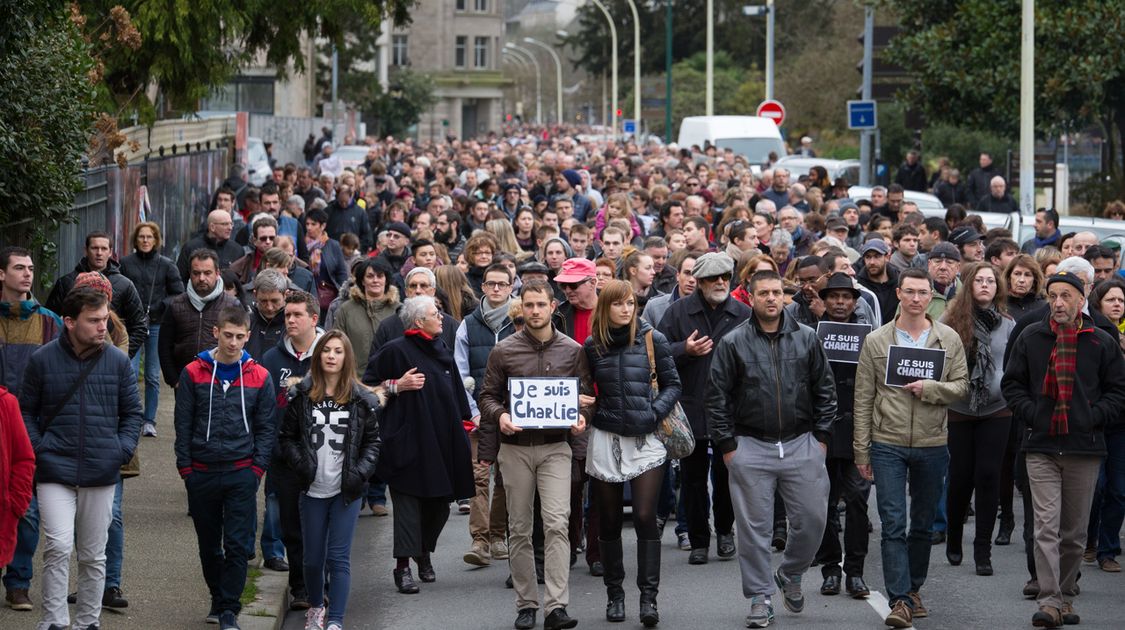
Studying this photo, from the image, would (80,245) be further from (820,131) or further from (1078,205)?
(820,131)

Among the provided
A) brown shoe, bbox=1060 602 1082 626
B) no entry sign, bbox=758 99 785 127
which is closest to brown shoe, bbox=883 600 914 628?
brown shoe, bbox=1060 602 1082 626

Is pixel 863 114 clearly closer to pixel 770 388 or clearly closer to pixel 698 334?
pixel 698 334

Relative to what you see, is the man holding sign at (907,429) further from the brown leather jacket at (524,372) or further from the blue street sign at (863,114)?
the blue street sign at (863,114)

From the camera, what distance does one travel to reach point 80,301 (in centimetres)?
830

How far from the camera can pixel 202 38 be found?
2102cm

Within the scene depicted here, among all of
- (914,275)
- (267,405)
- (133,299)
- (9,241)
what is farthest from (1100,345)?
(9,241)

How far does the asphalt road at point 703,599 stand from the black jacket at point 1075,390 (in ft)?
3.11

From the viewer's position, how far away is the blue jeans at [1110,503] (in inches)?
407

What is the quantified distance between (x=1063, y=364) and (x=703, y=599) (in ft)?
7.46

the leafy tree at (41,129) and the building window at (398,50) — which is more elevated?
the building window at (398,50)

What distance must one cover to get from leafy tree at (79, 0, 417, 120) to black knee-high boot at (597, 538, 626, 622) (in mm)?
12485

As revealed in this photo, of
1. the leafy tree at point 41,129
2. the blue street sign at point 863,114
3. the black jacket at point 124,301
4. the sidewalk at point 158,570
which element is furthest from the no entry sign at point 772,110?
the black jacket at point 124,301

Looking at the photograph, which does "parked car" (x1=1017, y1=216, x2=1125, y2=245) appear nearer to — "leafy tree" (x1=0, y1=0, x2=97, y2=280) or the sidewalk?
the sidewalk

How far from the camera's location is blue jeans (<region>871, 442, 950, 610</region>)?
9062mm
